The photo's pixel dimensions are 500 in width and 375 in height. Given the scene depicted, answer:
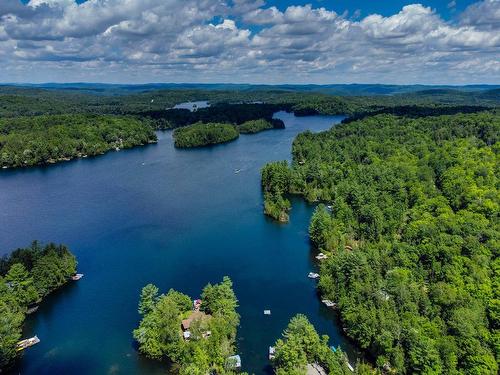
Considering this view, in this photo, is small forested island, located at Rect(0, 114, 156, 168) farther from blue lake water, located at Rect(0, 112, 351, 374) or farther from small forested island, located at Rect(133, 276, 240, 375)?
small forested island, located at Rect(133, 276, 240, 375)

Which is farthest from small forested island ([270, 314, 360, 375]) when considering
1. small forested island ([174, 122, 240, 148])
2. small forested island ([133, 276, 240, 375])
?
small forested island ([174, 122, 240, 148])

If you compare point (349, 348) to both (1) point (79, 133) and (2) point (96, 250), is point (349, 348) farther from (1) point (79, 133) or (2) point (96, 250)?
(1) point (79, 133)

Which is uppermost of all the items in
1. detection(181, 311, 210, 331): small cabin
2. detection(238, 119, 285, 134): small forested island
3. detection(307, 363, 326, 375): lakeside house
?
detection(307, 363, 326, 375): lakeside house

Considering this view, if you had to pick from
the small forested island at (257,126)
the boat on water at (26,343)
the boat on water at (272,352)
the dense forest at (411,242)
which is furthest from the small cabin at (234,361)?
the small forested island at (257,126)

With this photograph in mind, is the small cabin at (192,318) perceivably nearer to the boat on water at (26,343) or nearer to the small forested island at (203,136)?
the boat on water at (26,343)

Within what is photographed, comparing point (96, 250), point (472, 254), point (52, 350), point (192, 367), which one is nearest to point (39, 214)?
point (96, 250)

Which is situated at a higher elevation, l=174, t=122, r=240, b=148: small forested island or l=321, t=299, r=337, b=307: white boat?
l=321, t=299, r=337, b=307: white boat
